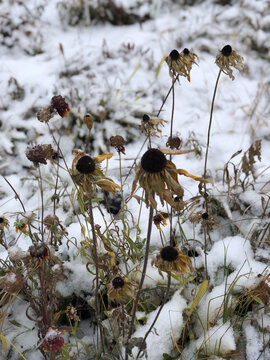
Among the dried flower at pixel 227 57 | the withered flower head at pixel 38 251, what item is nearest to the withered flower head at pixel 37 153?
the withered flower head at pixel 38 251

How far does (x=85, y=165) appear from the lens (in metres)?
0.77

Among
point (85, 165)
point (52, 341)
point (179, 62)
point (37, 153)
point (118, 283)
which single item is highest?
point (179, 62)

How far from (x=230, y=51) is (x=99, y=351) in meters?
1.06

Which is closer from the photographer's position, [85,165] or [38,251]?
[85,165]

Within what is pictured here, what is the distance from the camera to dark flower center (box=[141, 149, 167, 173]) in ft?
2.19

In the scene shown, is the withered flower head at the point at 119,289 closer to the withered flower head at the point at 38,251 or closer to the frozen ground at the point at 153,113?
the withered flower head at the point at 38,251

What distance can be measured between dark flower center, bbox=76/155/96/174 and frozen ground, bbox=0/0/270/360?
1.60ft

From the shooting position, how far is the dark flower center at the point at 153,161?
0.67 metres

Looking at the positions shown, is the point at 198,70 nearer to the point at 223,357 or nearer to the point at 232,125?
the point at 232,125

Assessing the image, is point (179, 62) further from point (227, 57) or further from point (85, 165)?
point (85, 165)

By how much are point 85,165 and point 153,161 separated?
0.17m

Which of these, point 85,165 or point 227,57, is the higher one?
point 227,57

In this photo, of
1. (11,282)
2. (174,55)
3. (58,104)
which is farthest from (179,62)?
(11,282)

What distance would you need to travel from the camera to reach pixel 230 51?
1.13 metres
